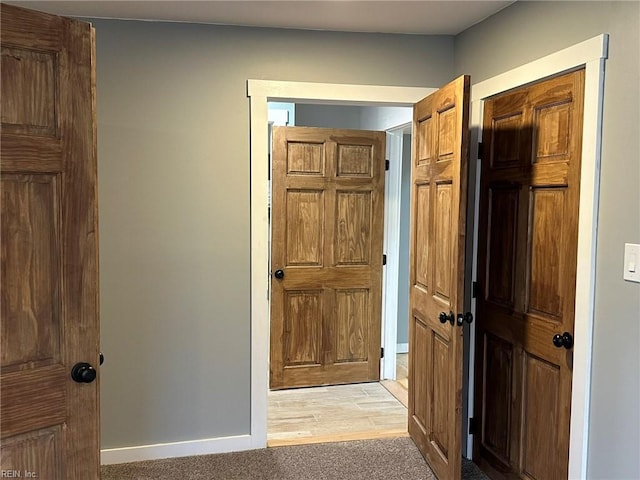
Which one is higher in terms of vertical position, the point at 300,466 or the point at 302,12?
the point at 302,12

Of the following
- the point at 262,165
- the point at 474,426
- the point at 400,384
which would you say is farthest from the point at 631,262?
the point at 400,384

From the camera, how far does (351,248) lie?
4023mm

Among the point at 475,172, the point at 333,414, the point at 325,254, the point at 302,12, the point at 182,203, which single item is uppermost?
the point at 302,12

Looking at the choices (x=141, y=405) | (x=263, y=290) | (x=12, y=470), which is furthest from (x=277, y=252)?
(x=12, y=470)

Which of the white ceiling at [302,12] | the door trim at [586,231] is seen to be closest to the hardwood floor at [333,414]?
the door trim at [586,231]

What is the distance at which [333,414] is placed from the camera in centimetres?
357

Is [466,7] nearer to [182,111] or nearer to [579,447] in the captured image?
[182,111]

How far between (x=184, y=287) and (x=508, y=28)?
2095 millimetres

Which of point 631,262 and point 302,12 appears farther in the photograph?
point 302,12

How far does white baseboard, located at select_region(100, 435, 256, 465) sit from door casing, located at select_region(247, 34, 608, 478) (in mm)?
82

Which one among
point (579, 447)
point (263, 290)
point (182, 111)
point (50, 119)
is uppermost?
point (182, 111)

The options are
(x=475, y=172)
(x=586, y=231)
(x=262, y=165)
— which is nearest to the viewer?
(x=586, y=231)

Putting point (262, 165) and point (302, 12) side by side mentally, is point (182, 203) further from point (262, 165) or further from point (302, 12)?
point (302, 12)

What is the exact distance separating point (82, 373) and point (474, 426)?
204 centimetres
